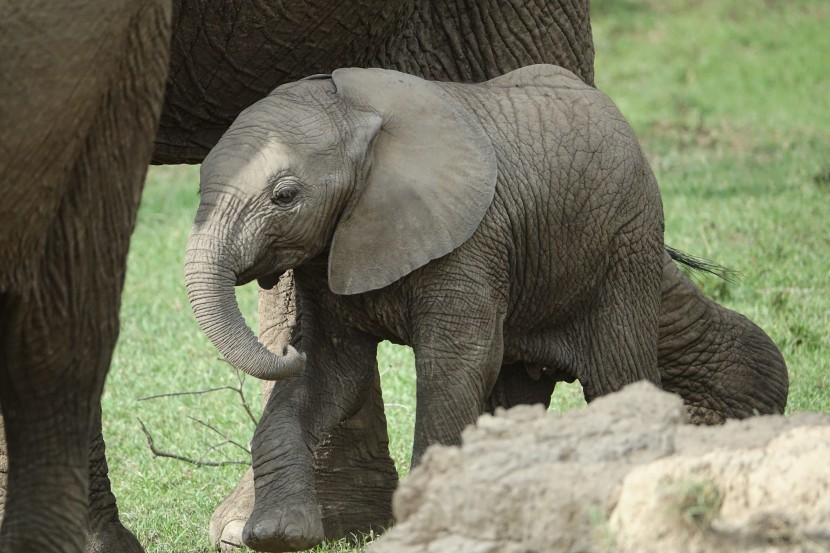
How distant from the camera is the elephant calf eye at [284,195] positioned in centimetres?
388

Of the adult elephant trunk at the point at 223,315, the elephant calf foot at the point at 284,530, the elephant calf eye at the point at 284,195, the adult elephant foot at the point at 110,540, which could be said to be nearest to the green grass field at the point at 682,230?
the adult elephant foot at the point at 110,540

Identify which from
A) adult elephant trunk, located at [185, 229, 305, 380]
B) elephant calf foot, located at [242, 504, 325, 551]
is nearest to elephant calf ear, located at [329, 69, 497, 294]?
adult elephant trunk, located at [185, 229, 305, 380]

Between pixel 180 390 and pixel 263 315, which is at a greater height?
pixel 263 315

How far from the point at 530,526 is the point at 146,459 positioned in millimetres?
3314

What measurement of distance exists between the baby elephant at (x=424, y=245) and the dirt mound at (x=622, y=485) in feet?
3.25

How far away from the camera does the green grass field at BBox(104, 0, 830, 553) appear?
A: 585 cm

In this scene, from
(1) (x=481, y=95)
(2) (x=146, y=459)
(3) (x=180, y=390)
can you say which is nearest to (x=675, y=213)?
(3) (x=180, y=390)

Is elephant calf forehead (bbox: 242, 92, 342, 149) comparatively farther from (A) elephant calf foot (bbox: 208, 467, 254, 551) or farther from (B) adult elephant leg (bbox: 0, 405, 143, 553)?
(A) elephant calf foot (bbox: 208, 467, 254, 551)

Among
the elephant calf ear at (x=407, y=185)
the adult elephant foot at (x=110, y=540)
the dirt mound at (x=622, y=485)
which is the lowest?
the adult elephant foot at (x=110, y=540)

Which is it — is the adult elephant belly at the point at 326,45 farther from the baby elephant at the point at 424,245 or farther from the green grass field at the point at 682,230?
the green grass field at the point at 682,230

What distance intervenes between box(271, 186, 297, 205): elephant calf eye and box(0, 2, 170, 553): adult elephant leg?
606 mm

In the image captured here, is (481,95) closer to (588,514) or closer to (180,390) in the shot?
(588,514)

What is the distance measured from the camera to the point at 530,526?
2770mm

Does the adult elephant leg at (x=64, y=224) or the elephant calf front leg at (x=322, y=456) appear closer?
the adult elephant leg at (x=64, y=224)
